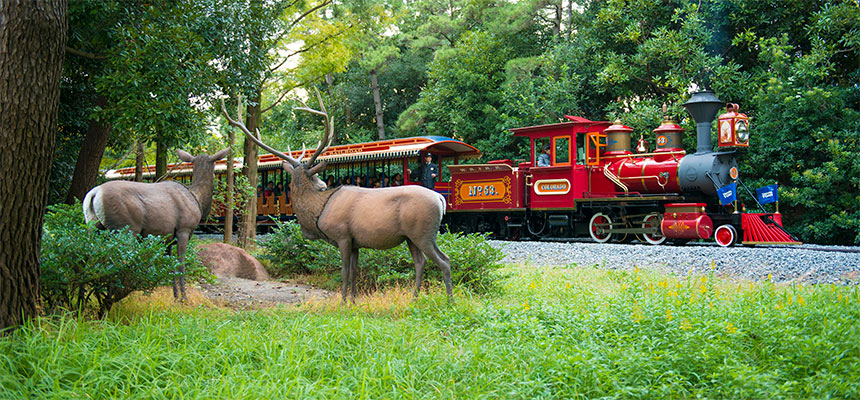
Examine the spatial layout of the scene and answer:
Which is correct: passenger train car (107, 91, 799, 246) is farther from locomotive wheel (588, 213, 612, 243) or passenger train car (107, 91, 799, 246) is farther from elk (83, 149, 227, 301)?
elk (83, 149, 227, 301)

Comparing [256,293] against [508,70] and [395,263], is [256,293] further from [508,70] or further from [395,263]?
[508,70]

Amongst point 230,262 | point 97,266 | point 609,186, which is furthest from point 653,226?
point 97,266

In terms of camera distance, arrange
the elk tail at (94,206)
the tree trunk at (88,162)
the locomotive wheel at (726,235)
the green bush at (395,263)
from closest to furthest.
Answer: the elk tail at (94,206)
the green bush at (395,263)
the tree trunk at (88,162)
the locomotive wheel at (726,235)

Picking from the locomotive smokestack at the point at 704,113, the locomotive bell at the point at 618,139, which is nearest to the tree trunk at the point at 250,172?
the locomotive bell at the point at 618,139

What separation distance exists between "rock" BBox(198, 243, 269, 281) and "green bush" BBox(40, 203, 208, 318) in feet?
10.9

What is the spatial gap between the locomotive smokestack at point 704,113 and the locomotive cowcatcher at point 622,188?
0.07 ft

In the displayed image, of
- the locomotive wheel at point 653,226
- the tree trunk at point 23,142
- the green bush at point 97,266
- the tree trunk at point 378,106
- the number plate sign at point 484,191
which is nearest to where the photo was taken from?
the tree trunk at point 23,142

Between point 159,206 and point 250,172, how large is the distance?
5.88 meters

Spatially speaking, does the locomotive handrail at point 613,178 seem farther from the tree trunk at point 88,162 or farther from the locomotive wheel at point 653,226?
the tree trunk at point 88,162

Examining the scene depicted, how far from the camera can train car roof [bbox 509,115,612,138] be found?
45.1 ft

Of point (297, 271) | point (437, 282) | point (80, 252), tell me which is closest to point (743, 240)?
point (437, 282)

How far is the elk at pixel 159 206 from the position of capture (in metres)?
Answer: 5.77

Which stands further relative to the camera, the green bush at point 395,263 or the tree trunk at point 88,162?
the tree trunk at point 88,162

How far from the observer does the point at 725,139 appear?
12344 mm
